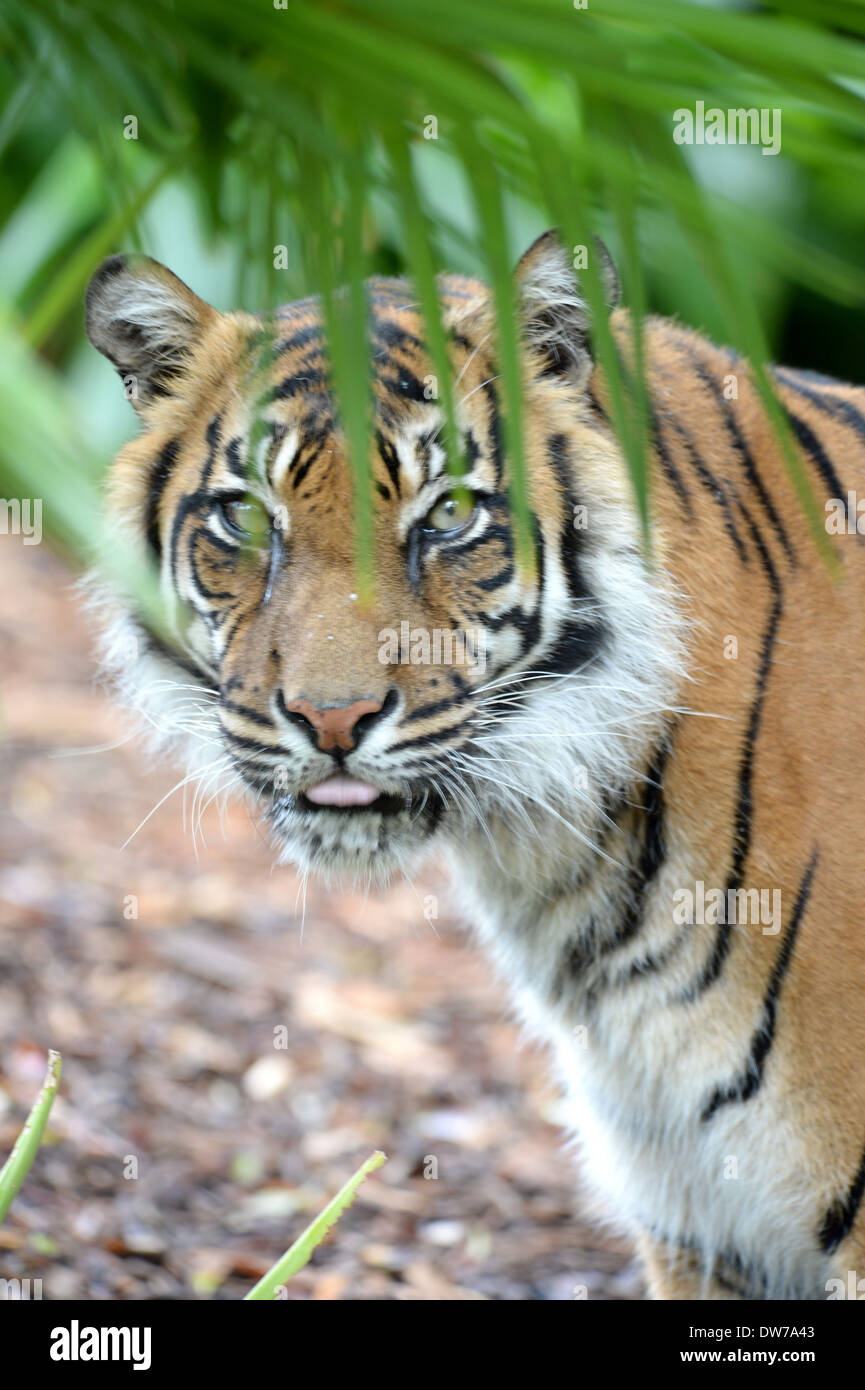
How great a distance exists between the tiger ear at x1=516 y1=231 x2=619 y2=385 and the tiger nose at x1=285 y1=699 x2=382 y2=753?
67 cm

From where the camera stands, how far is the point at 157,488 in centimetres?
245

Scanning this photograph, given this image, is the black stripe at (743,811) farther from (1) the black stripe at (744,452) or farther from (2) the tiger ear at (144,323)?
(2) the tiger ear at (144,323)

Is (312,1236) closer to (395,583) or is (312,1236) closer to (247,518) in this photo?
(395,583)

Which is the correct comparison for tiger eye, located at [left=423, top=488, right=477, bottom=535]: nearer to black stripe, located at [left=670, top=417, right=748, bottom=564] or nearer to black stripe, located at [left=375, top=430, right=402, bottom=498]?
black stripe, located at [left=375, top=430, right=402, bottom=498]

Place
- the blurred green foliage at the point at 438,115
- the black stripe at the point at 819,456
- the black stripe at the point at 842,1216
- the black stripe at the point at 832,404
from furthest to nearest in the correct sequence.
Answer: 1. the black stripe at the point at 832,404
2. the black stripe at the point at 819,456
3. the black stripe at the point at 842,1216
4. the blurred green foliage at the point at 438,115

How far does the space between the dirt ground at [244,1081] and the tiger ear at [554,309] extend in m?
1.05

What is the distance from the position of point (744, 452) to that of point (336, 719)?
1.04 m

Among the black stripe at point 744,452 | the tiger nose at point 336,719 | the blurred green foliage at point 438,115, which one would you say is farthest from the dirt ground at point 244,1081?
the blurred green foliage at point 438,115

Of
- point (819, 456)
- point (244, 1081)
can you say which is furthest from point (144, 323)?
point (244, 1081)

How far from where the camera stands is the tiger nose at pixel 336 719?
1.93 meters

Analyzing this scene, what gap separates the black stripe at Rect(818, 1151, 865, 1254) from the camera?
2282mm

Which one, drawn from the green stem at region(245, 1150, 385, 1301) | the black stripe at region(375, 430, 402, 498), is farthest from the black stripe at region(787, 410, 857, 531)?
the green stem at region(245, 1150, 385, 1301)
